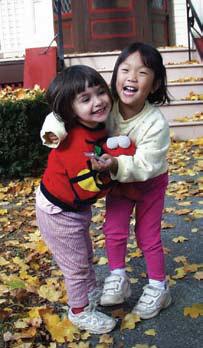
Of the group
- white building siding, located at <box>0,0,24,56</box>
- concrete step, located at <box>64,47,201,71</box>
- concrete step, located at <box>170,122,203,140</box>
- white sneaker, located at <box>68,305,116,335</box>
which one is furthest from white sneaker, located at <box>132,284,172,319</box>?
white building siding, located at <box>0,0,24,56</box>

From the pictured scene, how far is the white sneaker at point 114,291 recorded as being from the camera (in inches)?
118

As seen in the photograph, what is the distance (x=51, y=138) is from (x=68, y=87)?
24 centimetres

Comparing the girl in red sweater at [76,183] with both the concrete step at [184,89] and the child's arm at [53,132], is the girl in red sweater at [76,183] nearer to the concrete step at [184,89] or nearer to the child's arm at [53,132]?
the child's arm at [53,132]

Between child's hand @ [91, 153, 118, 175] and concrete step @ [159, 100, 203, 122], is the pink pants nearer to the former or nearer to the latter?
child's hand @ [91, 153, 118, 175]

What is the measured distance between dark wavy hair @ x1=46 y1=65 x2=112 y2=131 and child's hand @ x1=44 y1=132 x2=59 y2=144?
7 cm

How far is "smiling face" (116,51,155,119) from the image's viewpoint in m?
2.72

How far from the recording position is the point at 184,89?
8812mm

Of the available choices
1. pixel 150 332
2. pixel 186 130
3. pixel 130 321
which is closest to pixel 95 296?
pixel 130 321

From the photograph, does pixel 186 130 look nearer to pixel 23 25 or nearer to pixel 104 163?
pixel 23 25

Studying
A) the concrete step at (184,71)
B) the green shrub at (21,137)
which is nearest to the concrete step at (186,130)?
the concrete step at (184,71)

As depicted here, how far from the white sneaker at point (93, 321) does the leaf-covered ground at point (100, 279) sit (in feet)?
0.11

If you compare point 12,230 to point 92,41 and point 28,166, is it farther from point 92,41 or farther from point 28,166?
point 92,41

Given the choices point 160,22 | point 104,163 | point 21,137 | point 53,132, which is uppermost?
point 160,22

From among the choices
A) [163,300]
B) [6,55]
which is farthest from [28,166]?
[6,55]
